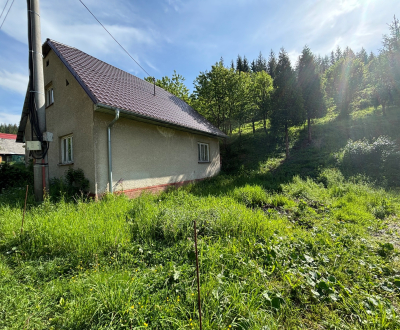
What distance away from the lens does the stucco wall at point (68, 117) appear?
583cm

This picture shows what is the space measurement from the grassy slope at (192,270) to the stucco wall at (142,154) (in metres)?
1.68

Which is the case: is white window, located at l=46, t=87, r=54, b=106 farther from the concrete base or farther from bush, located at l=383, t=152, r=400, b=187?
bush, located at l=383, t=152, r=400, b=187

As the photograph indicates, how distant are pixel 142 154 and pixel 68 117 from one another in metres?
2.94

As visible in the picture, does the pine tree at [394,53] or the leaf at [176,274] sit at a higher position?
the pine tree at [394,53]

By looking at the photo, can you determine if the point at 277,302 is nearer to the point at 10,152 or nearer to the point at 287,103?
the point at 287,103

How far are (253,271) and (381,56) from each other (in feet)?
75.3

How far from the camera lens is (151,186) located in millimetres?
7156

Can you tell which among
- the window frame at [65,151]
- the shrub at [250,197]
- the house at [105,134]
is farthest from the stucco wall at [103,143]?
the shrub at [250,197]

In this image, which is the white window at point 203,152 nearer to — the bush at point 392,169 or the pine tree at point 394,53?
the bush at point 392,169

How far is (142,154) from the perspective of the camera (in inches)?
272

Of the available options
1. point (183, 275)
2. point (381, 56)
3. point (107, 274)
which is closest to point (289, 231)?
point (183, 275)

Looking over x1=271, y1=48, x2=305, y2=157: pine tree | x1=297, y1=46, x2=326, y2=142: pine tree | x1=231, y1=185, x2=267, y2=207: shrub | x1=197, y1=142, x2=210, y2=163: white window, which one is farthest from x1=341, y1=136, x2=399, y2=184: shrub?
x1=197, y1=142, x2=210, y2=163: white window

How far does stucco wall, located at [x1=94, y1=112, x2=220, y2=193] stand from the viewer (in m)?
5.77

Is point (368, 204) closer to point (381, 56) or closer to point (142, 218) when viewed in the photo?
point (142, 218)
